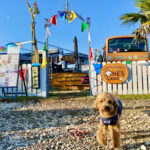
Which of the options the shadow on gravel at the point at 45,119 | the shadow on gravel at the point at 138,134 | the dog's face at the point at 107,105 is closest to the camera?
the dog's face at the point at 107,105

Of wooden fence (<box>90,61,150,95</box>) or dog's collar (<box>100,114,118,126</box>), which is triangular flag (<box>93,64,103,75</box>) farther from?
dog's collar (<box>100,114,118,126</box>)

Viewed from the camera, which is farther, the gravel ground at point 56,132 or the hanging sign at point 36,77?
the hanging sign at point 36,77

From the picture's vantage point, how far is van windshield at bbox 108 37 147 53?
33.6ft

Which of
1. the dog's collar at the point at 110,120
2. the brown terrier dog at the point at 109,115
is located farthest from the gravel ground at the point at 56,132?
the dog's collar at the point at 110,120

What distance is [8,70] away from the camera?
26.0 feet

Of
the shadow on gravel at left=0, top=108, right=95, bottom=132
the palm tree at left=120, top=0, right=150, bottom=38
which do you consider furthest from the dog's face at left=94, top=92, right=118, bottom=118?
the palm tree at left=120, top=0, right=150, bottom=38

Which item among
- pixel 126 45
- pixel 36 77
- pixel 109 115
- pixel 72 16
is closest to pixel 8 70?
pixel 36 77

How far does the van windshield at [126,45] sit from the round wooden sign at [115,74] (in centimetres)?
231

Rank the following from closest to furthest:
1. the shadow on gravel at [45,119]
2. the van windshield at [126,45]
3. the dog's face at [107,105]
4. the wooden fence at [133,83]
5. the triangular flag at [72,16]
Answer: the dog's face at [107,105] → the shadow on gravel at [45,119] → the wooden fence at [133,83] → the triangular flag at [72,16] → the van windshield at [126,45]

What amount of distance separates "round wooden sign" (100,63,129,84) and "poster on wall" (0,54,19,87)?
14.4 ft

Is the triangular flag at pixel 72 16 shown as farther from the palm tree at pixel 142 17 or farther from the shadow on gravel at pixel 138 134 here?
the shadow on gravel at pixel 138 134

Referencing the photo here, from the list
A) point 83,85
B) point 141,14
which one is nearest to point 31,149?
point 141,14

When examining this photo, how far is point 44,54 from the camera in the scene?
8.20 metres

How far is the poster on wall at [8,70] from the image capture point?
25.6 ft
